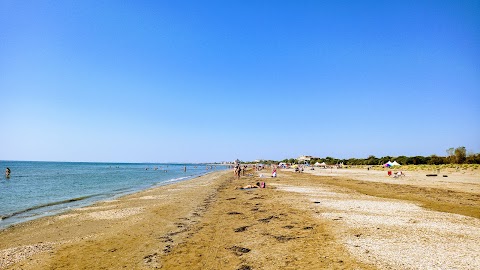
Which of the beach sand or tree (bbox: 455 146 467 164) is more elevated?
tree (bbox: 455 146 467 164)

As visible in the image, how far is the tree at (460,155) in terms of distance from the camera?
82.9 metres

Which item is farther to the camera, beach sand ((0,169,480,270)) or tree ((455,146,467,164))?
tree ((455,146,467,164))

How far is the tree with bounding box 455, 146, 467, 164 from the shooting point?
272ft

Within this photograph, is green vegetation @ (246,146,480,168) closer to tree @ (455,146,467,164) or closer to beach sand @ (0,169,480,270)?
tree @ (455,146,467,164)

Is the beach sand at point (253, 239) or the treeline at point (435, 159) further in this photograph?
the treeline at point (435, 159)

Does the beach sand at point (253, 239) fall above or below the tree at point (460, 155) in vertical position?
below

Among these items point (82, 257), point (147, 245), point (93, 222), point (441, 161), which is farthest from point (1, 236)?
point (441, 161)

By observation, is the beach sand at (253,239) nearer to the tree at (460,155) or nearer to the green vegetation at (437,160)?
the green vegetation at (437,160)

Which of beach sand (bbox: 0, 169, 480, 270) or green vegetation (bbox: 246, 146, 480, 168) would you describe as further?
green vegetation (bbox: 246, 146, 480, 168)

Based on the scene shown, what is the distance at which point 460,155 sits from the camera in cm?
8562

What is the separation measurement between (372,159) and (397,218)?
377ft

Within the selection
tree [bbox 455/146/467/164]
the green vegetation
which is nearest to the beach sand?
the green vegetation

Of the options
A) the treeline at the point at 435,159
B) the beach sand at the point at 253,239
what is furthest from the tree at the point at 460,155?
the beach sand at the point at 253,239

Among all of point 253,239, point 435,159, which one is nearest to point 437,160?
point 435,159
